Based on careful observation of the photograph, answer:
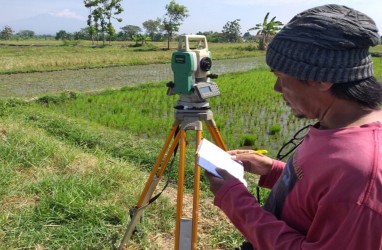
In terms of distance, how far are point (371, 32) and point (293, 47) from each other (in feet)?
0.58

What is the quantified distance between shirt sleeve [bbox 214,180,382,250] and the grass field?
2.23ft

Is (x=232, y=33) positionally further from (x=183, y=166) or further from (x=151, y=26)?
(x=183, y=166)

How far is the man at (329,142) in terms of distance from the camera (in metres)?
0.75

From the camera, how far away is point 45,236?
2.46 m

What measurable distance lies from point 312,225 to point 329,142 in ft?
0.63

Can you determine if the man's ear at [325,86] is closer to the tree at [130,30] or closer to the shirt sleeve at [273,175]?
the shirt sleeve at [273,175]

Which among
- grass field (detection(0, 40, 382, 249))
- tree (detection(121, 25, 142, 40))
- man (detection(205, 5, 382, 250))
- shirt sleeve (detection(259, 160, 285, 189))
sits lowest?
grass field (detection(0, 40, 382, 249))

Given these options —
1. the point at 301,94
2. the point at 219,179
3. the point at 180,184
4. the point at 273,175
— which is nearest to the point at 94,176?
the point at 180,184

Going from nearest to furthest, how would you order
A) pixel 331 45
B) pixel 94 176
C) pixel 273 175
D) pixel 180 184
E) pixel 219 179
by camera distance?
pixel 331 45 → pixel 219 179 → pixel 273 175 → pixel 180 184 → pixel 94 176

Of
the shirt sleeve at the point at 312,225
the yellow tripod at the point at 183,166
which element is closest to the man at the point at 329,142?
the shirt sleeve at the point at 312,225

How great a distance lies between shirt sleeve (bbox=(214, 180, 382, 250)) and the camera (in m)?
0.74

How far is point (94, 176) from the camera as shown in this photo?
3.35 meters

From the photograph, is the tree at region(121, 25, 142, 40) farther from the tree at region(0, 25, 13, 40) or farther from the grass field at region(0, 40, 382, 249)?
the grass field at region(0, 40, 382, 249)

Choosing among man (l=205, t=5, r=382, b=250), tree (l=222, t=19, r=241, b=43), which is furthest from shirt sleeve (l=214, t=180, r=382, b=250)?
tree (l=222, t=19, r=241, b=43)
